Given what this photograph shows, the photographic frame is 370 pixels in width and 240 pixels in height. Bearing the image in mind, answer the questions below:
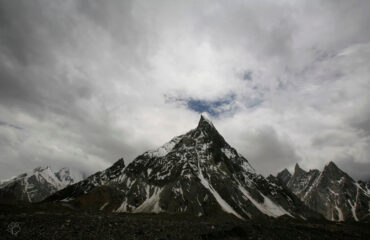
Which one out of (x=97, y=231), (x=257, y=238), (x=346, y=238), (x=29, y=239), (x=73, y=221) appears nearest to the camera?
(x=29, y=239)

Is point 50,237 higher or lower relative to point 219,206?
lower

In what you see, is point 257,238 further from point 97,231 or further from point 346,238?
point 97,231

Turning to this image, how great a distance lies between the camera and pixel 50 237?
18438 mm

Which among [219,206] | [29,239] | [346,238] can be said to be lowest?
[29,239]

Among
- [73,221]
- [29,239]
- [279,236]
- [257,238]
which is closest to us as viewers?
[29,239]

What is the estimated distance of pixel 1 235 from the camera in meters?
18.2

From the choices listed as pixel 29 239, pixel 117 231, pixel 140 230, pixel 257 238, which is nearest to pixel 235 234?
pixel 257 238

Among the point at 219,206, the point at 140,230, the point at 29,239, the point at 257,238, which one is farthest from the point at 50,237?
the point at 219,206

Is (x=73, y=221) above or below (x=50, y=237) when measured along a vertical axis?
above

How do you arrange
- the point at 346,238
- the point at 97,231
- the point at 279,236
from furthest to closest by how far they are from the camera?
the point at 346,238 → the point at 279,236 → the point at 97,231

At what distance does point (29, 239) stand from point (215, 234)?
55.6 ft

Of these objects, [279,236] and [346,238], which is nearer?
[279,236]

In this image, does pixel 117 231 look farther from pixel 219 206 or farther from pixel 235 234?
pixel 219 206

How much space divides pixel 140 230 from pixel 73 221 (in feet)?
22.3
